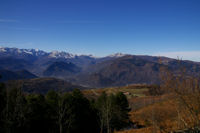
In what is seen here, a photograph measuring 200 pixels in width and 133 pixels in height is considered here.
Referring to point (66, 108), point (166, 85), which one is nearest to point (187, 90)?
point (166, 85)

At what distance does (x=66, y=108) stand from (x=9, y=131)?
10.7 metres

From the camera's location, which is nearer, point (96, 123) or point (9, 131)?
point (9, 131)

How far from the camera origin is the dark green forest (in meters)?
22.9

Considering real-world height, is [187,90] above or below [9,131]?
above

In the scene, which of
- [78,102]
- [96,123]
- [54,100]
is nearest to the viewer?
[54,100]

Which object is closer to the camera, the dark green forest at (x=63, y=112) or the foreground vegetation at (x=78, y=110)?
the foreground vegetation at (x=78, y=110)

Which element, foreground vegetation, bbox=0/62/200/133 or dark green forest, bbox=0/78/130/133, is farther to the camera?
dark green forest, bbox=0/78/130/133

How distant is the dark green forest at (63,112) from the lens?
22.9 metres

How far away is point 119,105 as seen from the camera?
37281 mm

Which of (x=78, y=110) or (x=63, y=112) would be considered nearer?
(x=63, y=112)

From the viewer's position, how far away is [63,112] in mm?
27609

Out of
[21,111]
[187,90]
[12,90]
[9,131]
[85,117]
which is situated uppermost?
[187,90]

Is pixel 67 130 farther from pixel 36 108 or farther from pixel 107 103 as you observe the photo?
pixel 107 103

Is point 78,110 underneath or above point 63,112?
underneath
